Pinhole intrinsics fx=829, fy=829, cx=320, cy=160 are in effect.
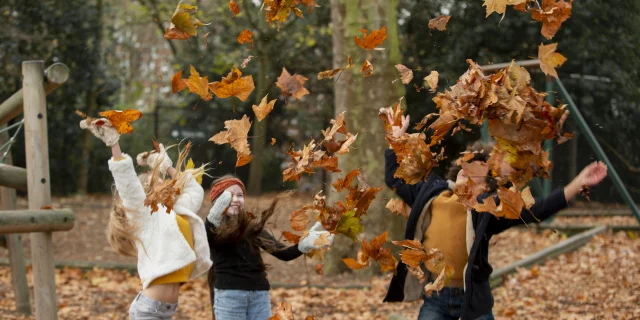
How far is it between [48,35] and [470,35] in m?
8.55

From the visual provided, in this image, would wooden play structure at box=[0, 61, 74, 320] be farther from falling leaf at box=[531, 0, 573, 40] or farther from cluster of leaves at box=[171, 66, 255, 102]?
falling leaf at box=[531, 0, 573, 40]

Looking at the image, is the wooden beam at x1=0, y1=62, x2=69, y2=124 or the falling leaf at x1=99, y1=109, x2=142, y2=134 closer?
the falling leaf at x1=99, y1=109, x2=142, y2=134

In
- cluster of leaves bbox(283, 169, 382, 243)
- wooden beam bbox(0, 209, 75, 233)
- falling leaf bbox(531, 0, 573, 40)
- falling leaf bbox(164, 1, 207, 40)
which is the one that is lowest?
wooden beam bbox(0, 209, 75, 233)

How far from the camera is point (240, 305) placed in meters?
4.60

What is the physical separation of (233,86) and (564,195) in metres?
1.66

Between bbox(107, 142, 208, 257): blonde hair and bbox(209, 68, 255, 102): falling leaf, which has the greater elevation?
bbox(209, 68, 255, 102): falling leaf

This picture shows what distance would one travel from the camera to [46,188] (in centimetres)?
550

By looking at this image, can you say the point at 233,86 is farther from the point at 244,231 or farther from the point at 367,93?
the point at 367,93

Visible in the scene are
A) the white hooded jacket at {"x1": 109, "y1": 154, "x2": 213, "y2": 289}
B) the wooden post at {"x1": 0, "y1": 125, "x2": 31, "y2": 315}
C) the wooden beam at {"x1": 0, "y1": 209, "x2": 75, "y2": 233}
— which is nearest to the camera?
the white hooded jacket at {"x1": 109, "y1": 154, "x2": 213, "y2": 289}

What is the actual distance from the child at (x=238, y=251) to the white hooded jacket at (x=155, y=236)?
132 millimetres

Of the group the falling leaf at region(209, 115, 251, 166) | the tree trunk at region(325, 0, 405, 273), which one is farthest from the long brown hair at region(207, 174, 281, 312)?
the tree trunk at region(325, 0, 405, 273)

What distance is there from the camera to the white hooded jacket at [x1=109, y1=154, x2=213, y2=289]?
432cm

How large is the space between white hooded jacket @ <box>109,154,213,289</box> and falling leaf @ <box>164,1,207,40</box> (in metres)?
0.72

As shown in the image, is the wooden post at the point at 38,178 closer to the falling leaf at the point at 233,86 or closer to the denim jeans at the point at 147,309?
the denim jeans at the point at 147,309
